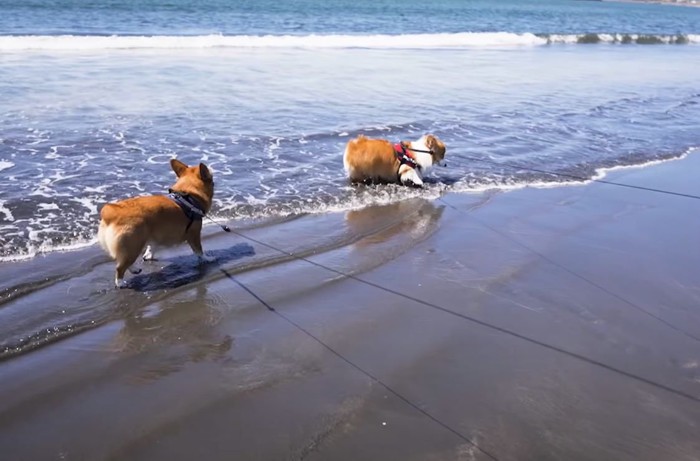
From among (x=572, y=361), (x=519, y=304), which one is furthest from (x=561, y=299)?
(x=572, y=361)

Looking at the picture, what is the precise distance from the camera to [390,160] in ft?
25.5

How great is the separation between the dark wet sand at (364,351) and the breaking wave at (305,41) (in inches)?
622

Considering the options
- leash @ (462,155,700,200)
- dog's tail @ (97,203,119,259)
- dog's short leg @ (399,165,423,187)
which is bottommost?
leash @ (462,155,700,200)

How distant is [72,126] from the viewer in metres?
9.21

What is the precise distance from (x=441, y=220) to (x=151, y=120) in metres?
5.43

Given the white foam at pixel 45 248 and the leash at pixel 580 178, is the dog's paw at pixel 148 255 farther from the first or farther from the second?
the leash at pixel 580 178

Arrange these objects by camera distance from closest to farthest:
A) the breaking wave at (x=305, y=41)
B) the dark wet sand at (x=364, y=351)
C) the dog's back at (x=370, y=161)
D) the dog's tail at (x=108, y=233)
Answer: the dark wet sand at (x=364, y=351), the dog's tail at (x=108, y=233), the dog's back at (x=370, y=161), the breaking wave at (x=305, y=41)

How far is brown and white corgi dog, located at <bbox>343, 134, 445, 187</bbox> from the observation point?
24.9 feet

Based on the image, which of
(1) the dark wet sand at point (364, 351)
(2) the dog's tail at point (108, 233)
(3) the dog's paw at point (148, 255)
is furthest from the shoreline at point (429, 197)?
(2) the dog's tail at point (108, 233)

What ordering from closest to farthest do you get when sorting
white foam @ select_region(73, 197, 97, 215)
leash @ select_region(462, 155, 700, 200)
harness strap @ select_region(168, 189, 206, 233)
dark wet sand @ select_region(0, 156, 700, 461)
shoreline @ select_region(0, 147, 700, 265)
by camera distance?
dark wet sand @ select_region(0, 156, 700, 461)
harness strap @ select_region(168, 189, 206, 233)
shoreline @ select_region(0, 147, 700, 265)
white foam @ select_region(73, 197, 97, 215)
leash @ select_region(462, 155, 700, 200)

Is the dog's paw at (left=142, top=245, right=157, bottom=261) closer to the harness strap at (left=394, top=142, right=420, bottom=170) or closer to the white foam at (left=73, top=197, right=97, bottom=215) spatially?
the white foam at (left=73, top=197, right=97, bottom=215)

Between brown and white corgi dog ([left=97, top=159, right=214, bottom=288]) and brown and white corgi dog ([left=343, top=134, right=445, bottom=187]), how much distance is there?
2536 millimetres

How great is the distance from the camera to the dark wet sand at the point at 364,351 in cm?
317

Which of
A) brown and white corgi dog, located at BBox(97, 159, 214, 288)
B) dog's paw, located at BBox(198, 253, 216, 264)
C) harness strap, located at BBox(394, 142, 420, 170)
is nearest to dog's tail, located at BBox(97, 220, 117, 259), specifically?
brown and white corgi dog, located at BBox(97, 159, 214, 288)
